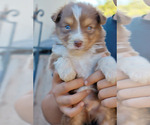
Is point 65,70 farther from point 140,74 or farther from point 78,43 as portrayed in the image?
point 140,74

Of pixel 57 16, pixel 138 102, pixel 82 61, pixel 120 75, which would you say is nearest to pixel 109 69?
pixel 120 75

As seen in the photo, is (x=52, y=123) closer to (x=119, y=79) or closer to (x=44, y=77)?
(x=44, y=77)

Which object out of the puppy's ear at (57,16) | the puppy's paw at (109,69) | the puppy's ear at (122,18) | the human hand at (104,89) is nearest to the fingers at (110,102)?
the human hand at (104,89)

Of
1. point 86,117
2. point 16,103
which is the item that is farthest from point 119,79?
point 16,103

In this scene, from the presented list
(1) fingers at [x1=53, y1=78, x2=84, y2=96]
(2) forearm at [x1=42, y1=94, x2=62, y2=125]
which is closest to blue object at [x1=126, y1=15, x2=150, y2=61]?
(1) fingers at [x1=53, y1=78, x2=84, y2=96]

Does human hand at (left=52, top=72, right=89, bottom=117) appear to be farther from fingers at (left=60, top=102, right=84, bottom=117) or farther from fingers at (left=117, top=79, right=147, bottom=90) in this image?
fingers at (left=117, top=79, right=147, bottom=90)

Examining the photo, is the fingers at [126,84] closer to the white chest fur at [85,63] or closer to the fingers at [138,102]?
the fingers at [138,102]

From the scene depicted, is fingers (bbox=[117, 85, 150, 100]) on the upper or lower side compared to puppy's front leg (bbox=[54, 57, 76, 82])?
lower
